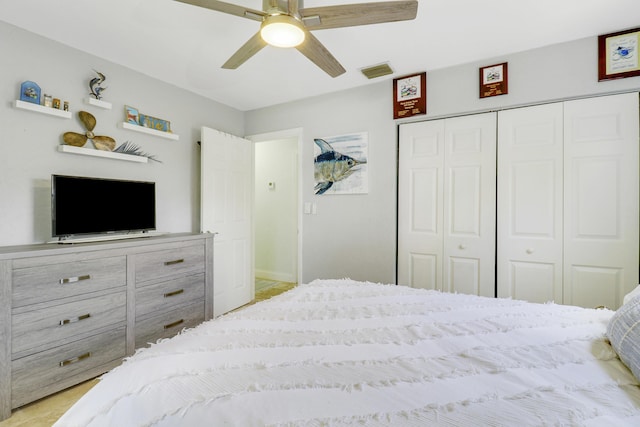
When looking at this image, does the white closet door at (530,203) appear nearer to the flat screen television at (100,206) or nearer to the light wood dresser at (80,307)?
the light wood dresser at (80,307)

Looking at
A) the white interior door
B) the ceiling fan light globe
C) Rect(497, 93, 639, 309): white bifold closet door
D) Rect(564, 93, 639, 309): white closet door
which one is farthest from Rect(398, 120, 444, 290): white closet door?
the white interior door

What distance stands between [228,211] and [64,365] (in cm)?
196

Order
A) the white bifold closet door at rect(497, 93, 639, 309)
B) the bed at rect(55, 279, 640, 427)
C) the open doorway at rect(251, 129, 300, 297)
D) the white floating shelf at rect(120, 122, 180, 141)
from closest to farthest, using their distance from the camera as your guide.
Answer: the bed at rect(55, 279, 640, 427) → the white bifold closet door at rect(497, 93, 639, 309) → the white floating shelf at rect(120, 122, 180, 141) → the open doorway at rect(251, 129, 300, 297)

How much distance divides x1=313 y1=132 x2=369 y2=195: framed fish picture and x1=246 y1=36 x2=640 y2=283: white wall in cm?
8

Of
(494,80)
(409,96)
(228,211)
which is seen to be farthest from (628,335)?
(228,211)

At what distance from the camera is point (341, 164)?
3.27m

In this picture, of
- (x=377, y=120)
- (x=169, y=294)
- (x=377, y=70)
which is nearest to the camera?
(x=169, y=294)

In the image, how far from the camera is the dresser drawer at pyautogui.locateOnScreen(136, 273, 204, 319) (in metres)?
2.31

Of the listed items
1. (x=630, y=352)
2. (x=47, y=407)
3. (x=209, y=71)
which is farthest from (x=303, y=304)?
(x=209, y=71)

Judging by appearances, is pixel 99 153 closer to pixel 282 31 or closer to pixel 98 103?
pixel 98 103

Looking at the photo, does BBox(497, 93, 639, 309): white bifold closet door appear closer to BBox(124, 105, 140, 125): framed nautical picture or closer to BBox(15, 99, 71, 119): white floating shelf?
BBox(124, 105, 140, 125): framed nautical picture

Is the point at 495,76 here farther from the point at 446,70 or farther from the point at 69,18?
the point at 69,18

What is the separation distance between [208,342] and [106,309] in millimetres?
1524

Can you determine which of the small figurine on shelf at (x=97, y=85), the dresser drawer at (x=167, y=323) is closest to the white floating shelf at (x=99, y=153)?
the small figurine on shelf at (x=97, y=85)
